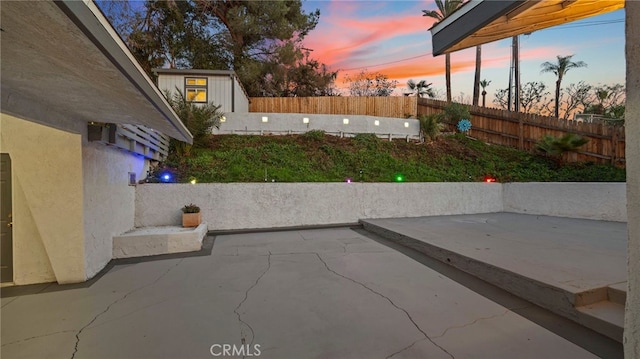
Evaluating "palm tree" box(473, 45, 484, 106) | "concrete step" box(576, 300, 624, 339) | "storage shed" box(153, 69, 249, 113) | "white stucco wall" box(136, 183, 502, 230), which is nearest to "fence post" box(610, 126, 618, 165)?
"white stucco wall" box(136, 183, 502, 230)

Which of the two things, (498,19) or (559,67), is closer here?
(498,19)

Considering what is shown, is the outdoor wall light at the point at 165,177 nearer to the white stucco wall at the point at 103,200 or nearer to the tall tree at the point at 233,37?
the white stucco wall at the point at 103,200

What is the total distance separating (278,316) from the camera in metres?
2.76

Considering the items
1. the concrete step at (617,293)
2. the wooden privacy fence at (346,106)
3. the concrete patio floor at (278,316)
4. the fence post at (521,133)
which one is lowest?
the concrete patio floor at (278,316)

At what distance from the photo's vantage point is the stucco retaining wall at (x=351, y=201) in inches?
262

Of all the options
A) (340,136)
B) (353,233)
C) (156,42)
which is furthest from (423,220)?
(156,42)

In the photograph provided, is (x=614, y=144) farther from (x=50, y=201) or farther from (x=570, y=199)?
(x=50, y=201)

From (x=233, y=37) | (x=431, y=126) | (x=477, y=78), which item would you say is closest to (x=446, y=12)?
(x=477, y=78)

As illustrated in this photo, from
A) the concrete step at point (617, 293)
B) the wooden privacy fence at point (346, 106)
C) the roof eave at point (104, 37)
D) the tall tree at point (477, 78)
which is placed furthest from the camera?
the tall tree at point (477, 78)

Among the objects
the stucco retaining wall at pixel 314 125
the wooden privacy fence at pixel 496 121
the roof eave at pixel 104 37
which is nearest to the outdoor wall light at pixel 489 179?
the wooden privacy fence at pixel 496 121

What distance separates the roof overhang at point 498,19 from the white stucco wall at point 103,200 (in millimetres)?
4539

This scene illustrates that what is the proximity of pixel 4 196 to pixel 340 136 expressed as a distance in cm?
1031

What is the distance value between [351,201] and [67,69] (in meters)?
6.73

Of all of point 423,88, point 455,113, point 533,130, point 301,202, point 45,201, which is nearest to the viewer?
point 45,201
